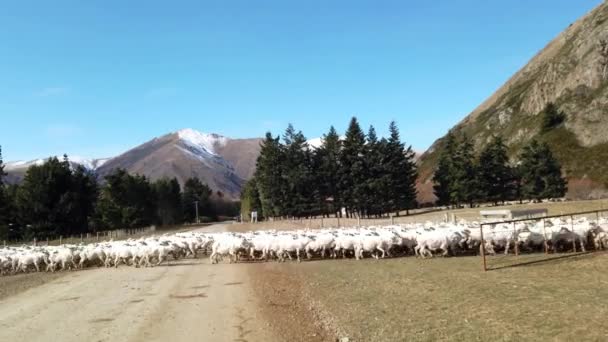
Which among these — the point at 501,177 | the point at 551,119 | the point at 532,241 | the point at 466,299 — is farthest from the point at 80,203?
the point at 551,119

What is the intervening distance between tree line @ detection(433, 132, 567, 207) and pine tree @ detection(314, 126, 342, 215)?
18.2 meters

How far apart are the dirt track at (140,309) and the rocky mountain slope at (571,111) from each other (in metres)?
76.6

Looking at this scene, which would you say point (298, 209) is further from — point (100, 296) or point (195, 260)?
point (100, 296)

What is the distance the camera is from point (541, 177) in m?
79.6

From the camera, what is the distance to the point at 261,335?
13000 millimetres

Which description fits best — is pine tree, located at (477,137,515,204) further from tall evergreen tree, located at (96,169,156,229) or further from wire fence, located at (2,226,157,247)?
tall evergreen tree, located at (96,169,156,229)

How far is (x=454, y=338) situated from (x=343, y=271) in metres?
12.4

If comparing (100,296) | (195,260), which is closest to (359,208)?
(195,260)

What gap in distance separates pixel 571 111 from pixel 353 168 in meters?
69.1

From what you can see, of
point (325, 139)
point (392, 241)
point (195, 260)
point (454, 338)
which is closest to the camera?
point (454, 338)

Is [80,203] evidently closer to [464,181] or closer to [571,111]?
[464,181]

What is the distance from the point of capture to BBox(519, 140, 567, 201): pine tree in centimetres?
7819

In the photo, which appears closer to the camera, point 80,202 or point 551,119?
point 80,202

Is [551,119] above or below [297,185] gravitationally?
above
